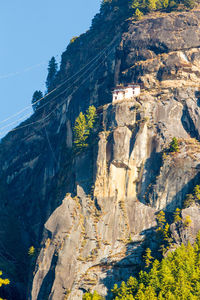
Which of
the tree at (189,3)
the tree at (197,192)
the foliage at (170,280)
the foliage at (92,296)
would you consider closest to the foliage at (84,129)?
the tree at (197,192)

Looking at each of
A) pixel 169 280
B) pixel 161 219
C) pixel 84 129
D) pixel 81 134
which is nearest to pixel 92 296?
pixel 169 280

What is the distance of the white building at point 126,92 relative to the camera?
11175 cm

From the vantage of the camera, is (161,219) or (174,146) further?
(174,146)

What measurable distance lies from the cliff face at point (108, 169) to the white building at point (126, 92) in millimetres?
1990

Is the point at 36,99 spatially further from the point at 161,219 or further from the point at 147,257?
the point at 147,257

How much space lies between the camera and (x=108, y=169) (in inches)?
4028

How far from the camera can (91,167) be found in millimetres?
105188

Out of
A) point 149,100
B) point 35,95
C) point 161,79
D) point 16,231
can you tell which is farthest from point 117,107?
point 35,95

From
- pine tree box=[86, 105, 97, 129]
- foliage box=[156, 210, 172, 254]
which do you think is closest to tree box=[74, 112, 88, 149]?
pine tree box=[86, 105, 97, 129]

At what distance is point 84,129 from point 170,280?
3970 centimetres

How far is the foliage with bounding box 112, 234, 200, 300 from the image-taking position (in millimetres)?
80125

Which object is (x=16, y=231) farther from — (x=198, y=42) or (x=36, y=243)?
(x=198, y=42)

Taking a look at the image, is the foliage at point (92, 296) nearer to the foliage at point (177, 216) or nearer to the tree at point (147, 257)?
the tree at point (147, 257)

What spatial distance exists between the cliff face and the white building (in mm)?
1990
